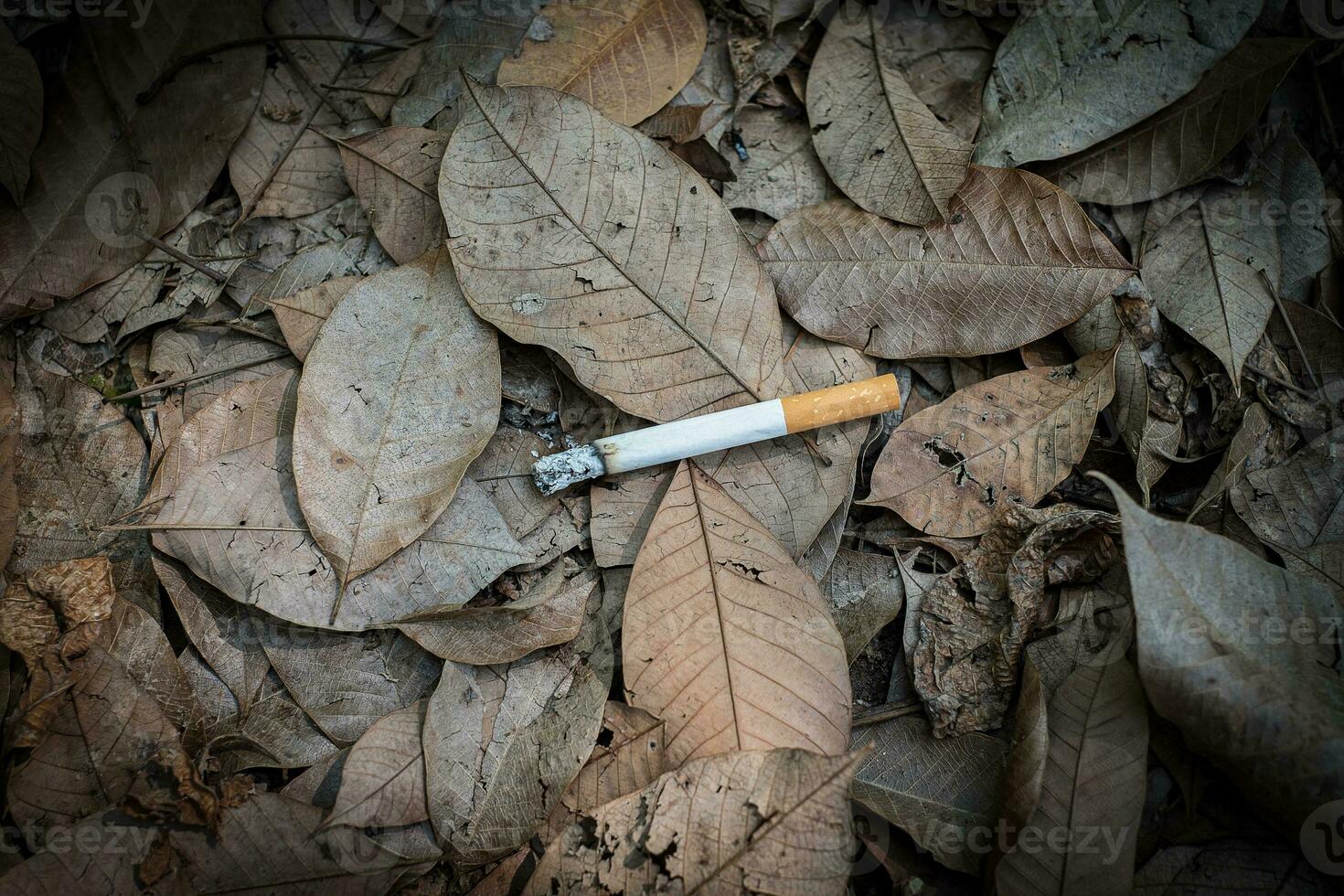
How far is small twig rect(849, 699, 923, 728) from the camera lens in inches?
83.7

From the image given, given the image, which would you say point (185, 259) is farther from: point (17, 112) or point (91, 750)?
point (91, 750)

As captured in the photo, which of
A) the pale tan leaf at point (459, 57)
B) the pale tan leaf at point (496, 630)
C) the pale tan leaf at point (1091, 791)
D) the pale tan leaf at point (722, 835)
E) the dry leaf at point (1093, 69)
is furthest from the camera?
the pale tan leaf at point (459, 57)

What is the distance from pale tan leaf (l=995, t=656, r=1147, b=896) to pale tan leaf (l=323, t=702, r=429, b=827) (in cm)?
145

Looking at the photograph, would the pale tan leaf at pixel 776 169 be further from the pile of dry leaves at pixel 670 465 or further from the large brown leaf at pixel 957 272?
the large brown leaf at pixel 957 272

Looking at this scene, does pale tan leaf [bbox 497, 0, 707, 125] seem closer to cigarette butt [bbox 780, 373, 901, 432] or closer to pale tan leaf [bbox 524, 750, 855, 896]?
cigarette butt [bbox 780, 373, 901, 432]

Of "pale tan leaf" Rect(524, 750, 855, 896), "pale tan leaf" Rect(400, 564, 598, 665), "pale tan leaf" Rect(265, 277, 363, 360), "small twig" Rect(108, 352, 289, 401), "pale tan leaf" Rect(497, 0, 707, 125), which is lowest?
"pale tan leaf" Rect(524, 750, 855, 896)

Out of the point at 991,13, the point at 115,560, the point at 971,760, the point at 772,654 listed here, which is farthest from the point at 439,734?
the point at 991,13

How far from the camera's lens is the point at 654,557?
6.70 ft

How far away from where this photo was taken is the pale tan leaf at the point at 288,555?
2.02 meters

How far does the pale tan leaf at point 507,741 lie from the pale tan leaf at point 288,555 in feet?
0.79

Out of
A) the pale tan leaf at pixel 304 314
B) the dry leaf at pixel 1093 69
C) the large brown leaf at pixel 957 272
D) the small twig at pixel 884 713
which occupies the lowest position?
the small twig at pixel 884 713

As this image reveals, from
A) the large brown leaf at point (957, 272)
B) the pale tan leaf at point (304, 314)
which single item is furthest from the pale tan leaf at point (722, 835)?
the pale tan leaf at point (304, 314)

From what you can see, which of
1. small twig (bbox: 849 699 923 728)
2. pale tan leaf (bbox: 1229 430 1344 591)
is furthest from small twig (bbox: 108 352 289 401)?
pale tan leaf (bbox: 1229 430 1344 591)

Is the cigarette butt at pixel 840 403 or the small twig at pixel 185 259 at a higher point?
the small twig at pixel 185 259
